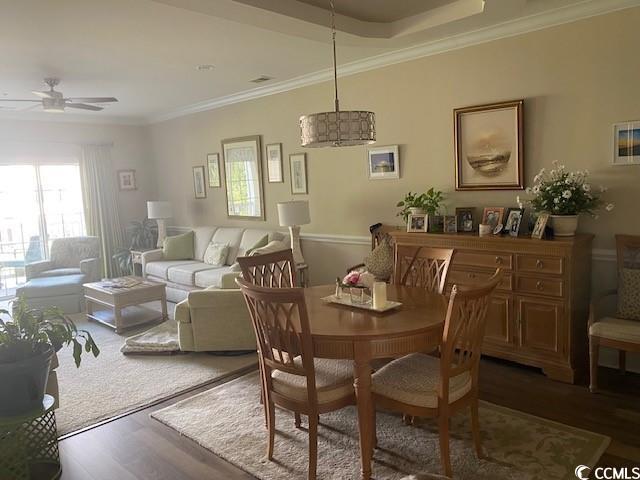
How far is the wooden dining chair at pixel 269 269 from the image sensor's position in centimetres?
331

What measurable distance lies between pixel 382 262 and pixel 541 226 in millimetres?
1467

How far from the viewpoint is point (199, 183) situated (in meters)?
7.45

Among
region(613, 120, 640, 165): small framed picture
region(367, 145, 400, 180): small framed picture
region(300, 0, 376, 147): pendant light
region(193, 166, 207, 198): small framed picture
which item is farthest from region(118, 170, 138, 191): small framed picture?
region(613, 120, 640, 165): small framed picture

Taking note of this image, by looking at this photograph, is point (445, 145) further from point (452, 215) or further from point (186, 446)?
point (186, 446)

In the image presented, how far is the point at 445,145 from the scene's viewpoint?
4.42 meters

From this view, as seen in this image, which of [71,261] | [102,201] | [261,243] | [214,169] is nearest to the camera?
[261,243]

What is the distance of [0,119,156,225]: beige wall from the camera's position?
6949mm

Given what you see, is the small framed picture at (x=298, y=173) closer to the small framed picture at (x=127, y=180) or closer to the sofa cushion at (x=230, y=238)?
the sofa cushion at (x=230, y=238)

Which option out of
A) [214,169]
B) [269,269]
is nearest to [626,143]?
[269,269]

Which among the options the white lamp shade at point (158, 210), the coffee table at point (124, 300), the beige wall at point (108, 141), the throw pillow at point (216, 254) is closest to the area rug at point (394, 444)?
the coffee table at point (124, 300)

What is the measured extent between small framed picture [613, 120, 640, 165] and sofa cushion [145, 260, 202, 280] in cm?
507

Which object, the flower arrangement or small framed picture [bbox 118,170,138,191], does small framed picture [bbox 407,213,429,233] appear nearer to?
the flower arrangement

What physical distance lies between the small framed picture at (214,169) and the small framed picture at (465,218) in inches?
154

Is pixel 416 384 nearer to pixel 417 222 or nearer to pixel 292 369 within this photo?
pixel 292 369
